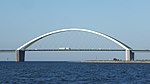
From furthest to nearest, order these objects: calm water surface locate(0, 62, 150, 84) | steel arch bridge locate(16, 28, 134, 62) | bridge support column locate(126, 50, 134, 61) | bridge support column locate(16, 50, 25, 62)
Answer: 1. bridge support column locate(16, 50, 25, 62)
2. bridge support column locate(126, 50, 134, 61)
3. steel arch bridge locate(16, 28, 134, 62)
4. calm water surface locate(0, 62, 150, 84)

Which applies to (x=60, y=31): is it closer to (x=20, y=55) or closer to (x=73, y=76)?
(x=20, y=55)

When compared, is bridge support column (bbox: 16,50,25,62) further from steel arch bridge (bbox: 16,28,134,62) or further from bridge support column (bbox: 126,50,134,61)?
bridge support column (bbox: 126,50,134,61)

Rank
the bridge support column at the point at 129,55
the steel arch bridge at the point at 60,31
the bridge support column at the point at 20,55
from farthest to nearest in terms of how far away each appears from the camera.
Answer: the bridge support column at the point at 20,55 → the bridge support column at the point at 129,55 → the steel arch bridge at the point at 60,31

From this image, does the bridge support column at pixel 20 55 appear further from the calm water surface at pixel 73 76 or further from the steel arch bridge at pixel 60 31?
the calm water surface at pixel 73 76

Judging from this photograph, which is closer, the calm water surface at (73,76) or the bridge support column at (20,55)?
the calm water surface at (73,76)

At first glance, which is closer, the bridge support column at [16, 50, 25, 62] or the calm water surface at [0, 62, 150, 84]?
the calm water surface at [0, 62, 150, 84]

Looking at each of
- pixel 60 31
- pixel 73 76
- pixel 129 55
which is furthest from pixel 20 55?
pixel 73 76

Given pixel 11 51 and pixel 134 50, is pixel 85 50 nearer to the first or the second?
pixel 134 50

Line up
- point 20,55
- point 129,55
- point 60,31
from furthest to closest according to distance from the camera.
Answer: point 20,55 < point 129,55 < point 60,31

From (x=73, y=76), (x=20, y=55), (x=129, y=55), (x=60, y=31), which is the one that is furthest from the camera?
(x=20, y=55)

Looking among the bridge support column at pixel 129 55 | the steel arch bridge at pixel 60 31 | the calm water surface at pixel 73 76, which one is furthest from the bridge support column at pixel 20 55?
the calm water surface at pixel 73 76

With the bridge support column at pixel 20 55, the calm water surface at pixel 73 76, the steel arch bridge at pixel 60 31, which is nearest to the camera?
the calm water surface at pixel 73 76

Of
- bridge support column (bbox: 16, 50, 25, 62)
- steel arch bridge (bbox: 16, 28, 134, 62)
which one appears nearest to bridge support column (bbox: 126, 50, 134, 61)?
steel arch bridge (bbox: 16, 28, 134, 62)

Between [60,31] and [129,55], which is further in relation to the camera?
[129,55]
